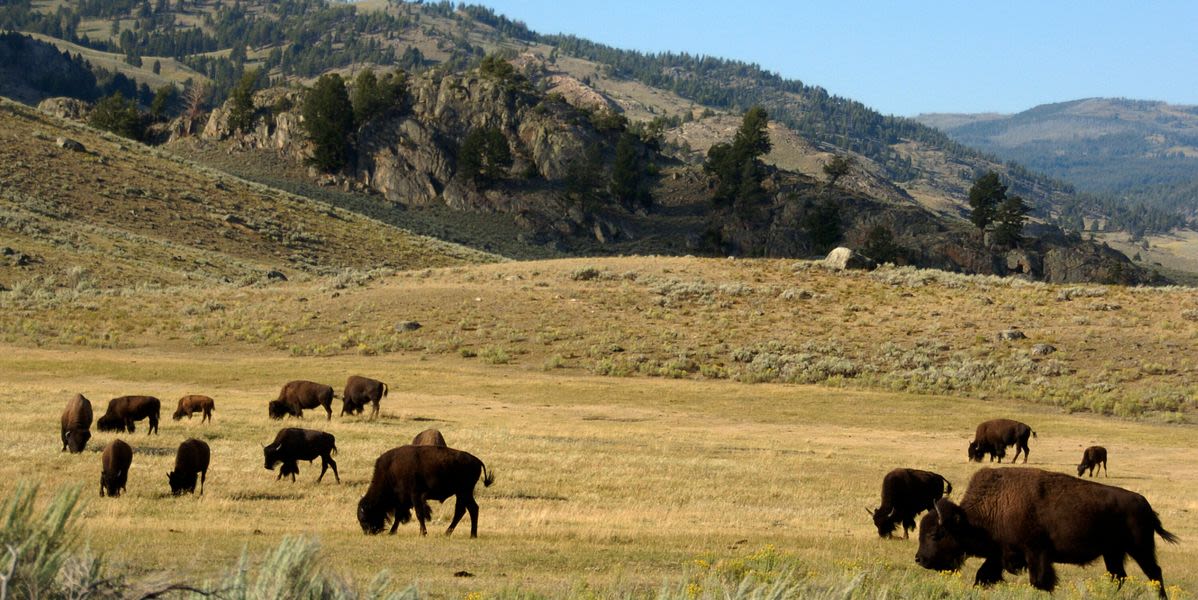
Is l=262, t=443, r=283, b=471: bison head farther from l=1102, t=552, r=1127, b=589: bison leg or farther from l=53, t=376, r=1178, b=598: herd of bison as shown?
l=1102, t=552, r=1127, b=589: bison leg

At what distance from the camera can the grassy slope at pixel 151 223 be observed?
71438 millimetres

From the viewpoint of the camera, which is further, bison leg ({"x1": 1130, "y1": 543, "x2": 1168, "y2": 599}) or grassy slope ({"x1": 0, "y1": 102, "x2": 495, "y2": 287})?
grassy slope ({"x1": 0, "y1": 102, "x2": 495, "y2": 287})

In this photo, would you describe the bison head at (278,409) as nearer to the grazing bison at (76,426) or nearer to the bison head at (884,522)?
the grazing bison at (76,426)

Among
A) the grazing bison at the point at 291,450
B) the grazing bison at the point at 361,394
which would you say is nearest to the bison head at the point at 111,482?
the grazing bison at the point at 291,450

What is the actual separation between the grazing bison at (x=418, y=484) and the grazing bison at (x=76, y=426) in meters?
9.52

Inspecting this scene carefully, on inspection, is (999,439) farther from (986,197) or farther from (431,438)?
(986,197)

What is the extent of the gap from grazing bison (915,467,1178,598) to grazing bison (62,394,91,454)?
1675cm

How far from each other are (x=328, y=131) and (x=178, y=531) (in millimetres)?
117632

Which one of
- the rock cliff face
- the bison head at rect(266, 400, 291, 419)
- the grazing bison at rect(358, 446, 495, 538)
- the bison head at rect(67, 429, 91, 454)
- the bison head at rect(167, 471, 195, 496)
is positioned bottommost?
the bison head at rect(266, 400, 291, 419)

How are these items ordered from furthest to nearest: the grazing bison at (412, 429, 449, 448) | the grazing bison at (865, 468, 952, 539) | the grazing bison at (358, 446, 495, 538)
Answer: the grazing bison at (412, 429, 449, 448) → the grazing bison at (865, 468, 952, 539) → the grazing bison at (358, 446, 495, 538)

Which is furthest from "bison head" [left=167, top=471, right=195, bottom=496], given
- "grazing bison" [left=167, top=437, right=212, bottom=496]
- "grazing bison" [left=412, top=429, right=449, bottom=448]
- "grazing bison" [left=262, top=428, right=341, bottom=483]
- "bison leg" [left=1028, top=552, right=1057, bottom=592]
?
"bison leg" [left=1028, top=552, right=1057, bottom=592]

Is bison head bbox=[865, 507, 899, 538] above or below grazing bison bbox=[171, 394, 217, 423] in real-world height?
above

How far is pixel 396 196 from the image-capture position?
12838 centimetres

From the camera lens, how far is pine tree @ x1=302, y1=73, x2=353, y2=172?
127125mm
